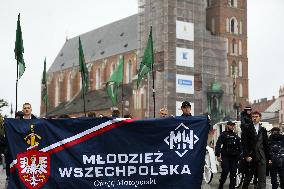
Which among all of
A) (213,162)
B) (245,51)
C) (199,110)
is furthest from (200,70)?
(213,162)

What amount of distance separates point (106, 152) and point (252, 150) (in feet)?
11.0

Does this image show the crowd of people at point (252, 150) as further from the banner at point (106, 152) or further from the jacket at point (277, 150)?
the banner at point (106, 152)

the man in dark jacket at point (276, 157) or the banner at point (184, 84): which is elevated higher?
the banner at point (184, 84)

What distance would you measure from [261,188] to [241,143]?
0.99 metres

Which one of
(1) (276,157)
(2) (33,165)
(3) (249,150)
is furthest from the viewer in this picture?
(1) (276,157)

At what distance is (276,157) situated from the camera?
1136cm

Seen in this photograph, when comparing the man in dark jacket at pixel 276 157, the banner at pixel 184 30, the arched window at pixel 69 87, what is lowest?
the man in dark jacket at pixel 276 157

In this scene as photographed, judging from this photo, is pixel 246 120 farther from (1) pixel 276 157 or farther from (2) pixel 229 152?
(1) pixel 276 157

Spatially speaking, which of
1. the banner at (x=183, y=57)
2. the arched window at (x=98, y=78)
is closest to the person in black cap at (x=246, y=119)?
the banner at (x=183, y=57)

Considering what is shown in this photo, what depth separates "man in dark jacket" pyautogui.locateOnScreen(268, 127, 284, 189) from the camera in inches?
442

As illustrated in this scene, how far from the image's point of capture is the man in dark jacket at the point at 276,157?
11219 mm

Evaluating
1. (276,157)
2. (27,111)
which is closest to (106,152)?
(27,111)

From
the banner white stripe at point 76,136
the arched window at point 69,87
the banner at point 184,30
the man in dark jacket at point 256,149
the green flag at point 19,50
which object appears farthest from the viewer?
the arched window at point 69,87

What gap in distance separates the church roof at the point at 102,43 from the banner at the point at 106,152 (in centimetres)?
6465
